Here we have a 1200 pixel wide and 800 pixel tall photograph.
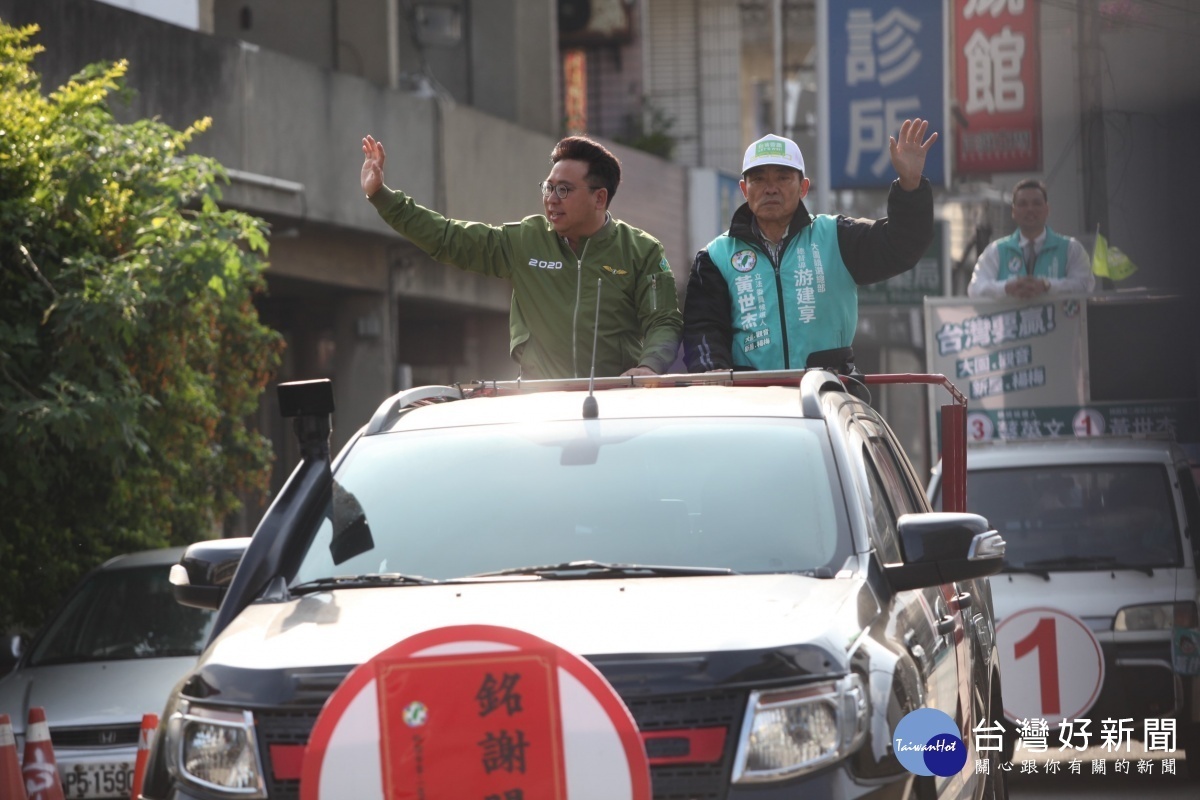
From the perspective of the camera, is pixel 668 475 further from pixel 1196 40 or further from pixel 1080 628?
pixel 1196 40

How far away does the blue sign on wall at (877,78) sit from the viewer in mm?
20359

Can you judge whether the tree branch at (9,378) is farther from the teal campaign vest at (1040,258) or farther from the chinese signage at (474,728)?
the chinese signage at (474,728)

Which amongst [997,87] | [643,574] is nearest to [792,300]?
[643,574]

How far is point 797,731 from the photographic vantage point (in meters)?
4.18

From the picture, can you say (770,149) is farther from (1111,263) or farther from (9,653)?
(1111,263)

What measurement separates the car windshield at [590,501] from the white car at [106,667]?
4362 millimetres

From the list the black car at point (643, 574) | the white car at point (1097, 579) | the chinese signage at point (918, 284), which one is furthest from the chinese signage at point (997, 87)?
the black car at point (643, 574)

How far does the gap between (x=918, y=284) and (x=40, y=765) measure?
1643 centimetres

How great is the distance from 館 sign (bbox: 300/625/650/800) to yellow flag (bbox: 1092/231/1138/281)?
9.76 metres

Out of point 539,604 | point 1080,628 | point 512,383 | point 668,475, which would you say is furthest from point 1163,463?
point 539,604

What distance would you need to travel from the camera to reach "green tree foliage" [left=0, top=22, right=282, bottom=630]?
1043cm

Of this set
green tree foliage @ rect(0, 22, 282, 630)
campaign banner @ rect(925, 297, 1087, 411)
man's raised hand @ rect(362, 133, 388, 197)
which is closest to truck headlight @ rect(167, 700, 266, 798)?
man's raised hand @ rect(362, 133, 388, 197)

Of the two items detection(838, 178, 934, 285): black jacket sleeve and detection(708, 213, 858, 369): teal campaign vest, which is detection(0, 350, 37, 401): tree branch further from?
detection(838, 178, 934, 285): black jacket sleeve

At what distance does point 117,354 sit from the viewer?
10.7m
